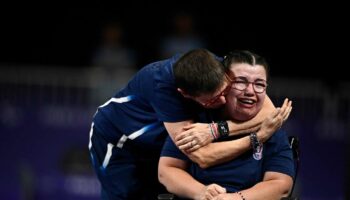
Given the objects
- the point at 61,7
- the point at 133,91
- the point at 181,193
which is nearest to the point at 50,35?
the point at 61,7

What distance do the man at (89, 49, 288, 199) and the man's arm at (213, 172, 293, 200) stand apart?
20 centimetres

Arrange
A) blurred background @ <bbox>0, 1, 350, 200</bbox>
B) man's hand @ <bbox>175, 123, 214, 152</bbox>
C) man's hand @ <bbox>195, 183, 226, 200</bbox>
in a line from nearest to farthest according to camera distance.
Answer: man's hand @ <bbox>195, 183, 226, 200</bbox> < man's hand @ <bbox>175, 123, 214, 152</bbox> < blurred background @ <bbox>0, 1, 350, 200</bbox>

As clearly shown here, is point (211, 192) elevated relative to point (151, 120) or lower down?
lower down

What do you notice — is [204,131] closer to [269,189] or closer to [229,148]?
[229,148]

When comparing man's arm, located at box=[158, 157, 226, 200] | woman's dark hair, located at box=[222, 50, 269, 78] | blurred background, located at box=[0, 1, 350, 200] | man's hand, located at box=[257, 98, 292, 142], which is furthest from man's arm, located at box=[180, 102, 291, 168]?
blurred background, located at box=[0, 1, 350, 200]

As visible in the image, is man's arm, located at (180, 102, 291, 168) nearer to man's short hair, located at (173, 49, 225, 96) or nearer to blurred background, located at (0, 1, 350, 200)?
man's short hair, located at (173, 49, 225, 96)

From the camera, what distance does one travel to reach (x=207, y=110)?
4664mm

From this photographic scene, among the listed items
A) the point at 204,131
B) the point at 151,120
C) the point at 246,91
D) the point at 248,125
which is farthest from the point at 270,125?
the point at 151,120

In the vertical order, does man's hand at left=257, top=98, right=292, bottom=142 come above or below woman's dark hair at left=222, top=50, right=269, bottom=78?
below

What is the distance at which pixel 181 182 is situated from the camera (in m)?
4.52

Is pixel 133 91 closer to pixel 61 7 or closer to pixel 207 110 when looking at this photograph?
pixel 207 110

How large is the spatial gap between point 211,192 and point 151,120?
2.41 feet

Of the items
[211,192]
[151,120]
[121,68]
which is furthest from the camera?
[121,68]

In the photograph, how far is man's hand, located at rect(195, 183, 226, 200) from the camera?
14.4 feet
